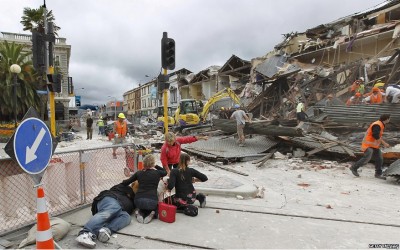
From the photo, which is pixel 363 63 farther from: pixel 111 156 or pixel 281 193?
pixel 111 156

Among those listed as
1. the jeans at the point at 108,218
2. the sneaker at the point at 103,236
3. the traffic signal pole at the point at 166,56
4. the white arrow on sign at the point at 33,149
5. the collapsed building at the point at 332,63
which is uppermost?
the collapsed building at the point at 332,63

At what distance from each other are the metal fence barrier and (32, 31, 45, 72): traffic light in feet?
9.53

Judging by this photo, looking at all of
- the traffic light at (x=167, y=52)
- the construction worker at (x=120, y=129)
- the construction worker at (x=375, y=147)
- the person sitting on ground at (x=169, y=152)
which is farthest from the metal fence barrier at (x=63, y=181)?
the construction worker at (x=375, y=147)

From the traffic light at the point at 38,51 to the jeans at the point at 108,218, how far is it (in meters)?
4.40

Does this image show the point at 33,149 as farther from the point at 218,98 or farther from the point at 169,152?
the point at 218,98

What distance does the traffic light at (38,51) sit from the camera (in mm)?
6871

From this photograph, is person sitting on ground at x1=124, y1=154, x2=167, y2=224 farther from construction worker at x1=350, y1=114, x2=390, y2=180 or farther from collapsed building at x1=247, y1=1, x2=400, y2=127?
collapsed building at x1=247, y1=1, x2=400, y2=127

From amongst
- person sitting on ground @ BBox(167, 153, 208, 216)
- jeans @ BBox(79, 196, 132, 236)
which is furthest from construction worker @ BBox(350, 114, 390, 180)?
jeans @ BBox(79, 196, 132, 236)

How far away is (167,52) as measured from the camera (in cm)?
759

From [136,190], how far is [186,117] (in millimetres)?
16300

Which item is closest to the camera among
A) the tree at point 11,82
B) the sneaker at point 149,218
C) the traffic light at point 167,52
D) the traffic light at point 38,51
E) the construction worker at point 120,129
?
the sneaker at point 149,218

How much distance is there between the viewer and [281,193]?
6367mm

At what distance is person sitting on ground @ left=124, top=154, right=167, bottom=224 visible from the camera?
4387 millimetres

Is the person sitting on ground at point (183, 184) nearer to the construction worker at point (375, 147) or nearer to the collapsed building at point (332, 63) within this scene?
the construction worker at point (375, 147)
